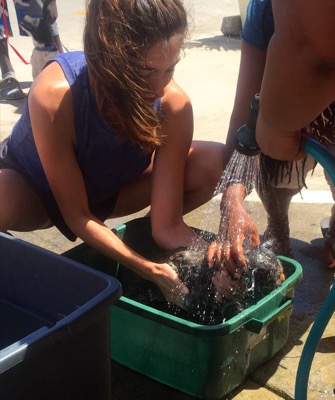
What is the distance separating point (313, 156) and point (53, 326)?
68 centimetres

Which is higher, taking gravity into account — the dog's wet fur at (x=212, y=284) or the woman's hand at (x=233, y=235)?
the woman's hand at (x=233, y=235)

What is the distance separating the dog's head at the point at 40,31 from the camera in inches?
175

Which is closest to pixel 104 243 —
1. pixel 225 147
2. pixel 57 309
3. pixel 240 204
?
pixel 57 309

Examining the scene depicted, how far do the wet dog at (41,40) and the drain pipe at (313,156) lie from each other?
311 centimetres

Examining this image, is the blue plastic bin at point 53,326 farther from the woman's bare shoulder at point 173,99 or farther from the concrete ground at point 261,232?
the woman's bare shoulder at point 173,99

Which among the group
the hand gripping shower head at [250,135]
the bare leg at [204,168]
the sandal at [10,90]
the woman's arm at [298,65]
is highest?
the woman's arm at [298,65]

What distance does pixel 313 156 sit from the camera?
144cm

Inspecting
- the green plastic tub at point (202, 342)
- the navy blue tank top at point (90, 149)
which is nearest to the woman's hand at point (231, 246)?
the green plastic tub at point (202, 342)

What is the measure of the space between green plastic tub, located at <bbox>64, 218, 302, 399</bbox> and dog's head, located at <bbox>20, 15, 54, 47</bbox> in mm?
2874

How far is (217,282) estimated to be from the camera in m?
1.94

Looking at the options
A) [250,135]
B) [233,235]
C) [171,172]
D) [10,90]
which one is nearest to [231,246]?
[233,235]

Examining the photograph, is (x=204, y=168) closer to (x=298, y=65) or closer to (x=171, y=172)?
(x=171, y=172)

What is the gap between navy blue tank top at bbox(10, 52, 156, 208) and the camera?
2.06 meters

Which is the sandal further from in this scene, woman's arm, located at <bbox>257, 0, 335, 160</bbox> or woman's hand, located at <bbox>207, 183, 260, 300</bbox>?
woman's arm, located at <bbox>257, 0, 335, 160</bbox>
